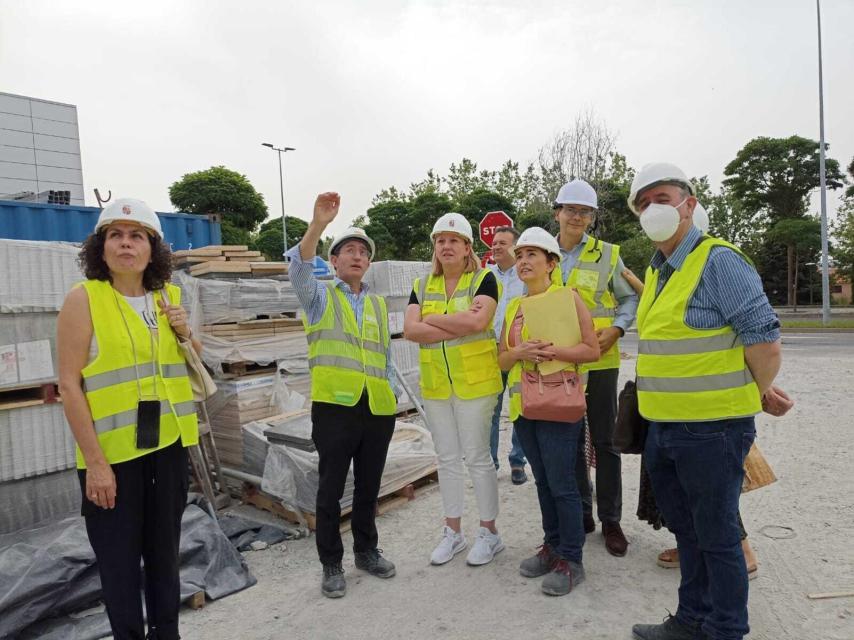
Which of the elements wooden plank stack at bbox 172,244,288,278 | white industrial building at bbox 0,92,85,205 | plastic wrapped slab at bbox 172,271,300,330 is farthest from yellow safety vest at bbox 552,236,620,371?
white industrial building at bbox 0,92,85,205

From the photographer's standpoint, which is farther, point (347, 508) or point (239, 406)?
point (239, 406)

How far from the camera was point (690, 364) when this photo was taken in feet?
7.30

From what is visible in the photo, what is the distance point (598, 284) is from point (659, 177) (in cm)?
120

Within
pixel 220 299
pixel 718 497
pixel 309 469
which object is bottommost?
pixel 309 469

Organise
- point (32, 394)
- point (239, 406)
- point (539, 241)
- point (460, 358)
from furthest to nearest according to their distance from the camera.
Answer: point (239, 406) → point (32, 394) → point (460, 358) → point (539, 241)

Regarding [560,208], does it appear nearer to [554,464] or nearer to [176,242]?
[554,464]

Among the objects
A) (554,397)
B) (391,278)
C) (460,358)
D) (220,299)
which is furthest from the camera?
(391,278)

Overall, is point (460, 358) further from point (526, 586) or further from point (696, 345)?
point (696, 345)

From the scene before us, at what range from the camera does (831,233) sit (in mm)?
30641

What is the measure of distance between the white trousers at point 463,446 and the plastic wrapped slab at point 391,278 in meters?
3.71

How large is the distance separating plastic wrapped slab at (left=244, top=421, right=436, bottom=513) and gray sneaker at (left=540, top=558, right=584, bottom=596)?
5.33 feet

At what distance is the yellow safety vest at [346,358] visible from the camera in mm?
3225

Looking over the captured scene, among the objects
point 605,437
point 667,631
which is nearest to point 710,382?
point 667,631

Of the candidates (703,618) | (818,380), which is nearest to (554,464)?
(703,618)
